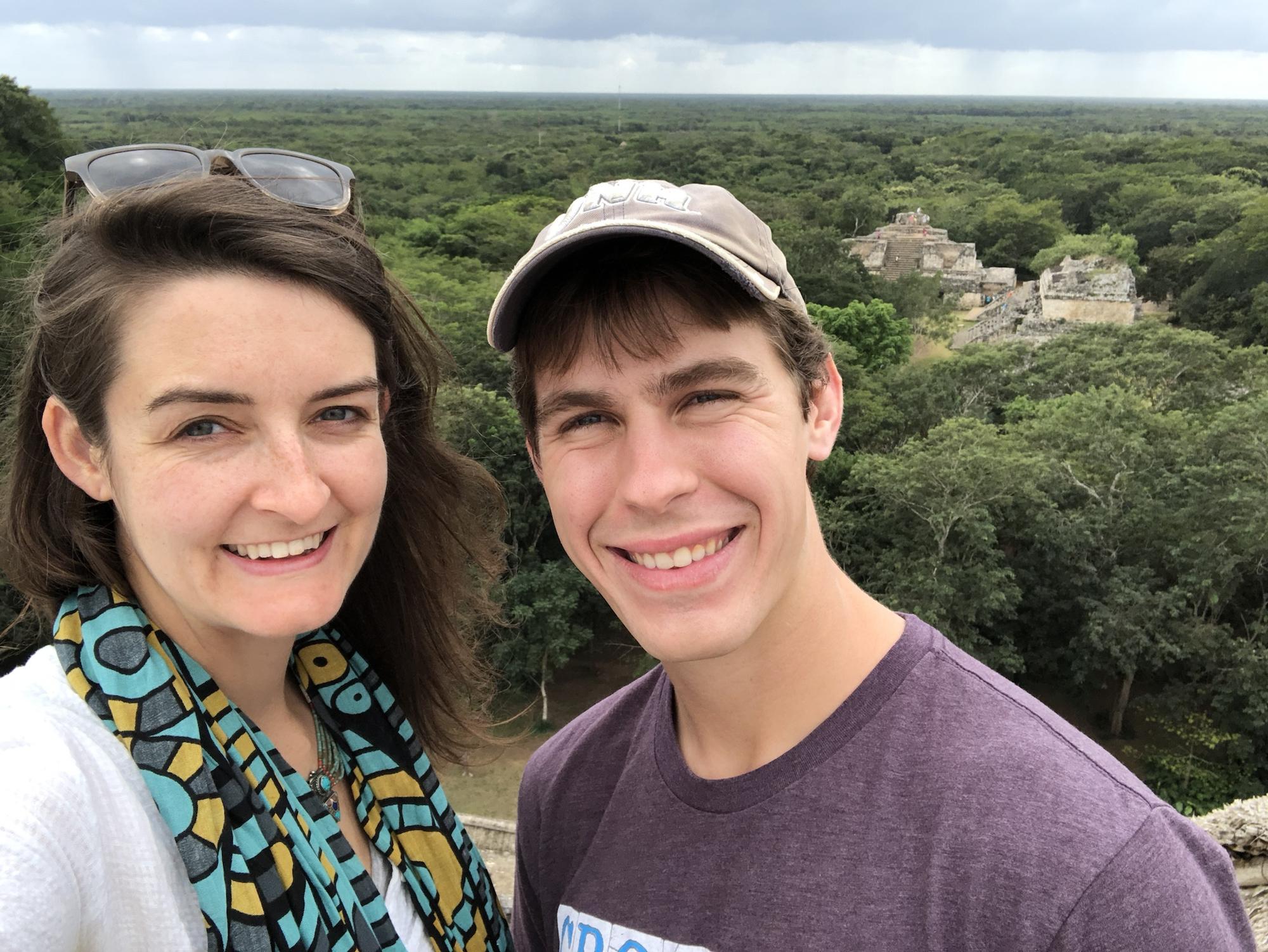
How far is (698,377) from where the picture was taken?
69.6 inches

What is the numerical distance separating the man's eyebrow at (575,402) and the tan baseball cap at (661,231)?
0.70ft

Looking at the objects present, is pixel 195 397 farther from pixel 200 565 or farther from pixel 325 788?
pixel 325 788

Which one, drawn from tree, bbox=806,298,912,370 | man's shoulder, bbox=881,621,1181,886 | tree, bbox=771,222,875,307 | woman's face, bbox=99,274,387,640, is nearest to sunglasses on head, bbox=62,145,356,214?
woman's face, bbox=99,274,387,640

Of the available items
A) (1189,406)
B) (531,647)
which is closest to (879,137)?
(1189,406)

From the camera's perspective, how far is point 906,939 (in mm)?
1484

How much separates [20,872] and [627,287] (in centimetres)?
143

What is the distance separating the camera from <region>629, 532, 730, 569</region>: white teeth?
180cm

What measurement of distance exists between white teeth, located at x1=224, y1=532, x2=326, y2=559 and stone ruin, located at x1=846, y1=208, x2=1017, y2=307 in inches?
1244

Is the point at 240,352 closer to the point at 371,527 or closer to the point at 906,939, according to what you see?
the point at 371,527

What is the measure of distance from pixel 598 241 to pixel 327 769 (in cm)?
154

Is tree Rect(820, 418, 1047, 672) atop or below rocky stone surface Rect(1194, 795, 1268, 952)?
below

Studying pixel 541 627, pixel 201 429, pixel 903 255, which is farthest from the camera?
pixel 903 255

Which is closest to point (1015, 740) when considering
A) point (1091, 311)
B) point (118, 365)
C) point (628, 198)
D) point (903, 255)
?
point (628, 198)

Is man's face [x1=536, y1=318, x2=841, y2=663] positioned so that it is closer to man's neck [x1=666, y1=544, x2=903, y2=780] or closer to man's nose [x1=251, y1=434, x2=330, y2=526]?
man's neck [x1=666, y1=544, x2=903, y2=780]
